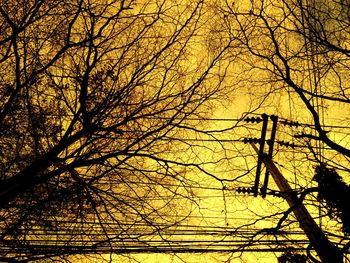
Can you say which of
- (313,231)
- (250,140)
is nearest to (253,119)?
(250,140)

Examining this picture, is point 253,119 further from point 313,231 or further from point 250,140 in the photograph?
point 313,231

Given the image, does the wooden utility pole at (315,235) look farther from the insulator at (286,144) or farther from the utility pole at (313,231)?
the insulator at (286,144)

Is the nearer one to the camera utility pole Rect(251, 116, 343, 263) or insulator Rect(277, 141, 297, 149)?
utility pole Rect(251, 116, 343, 263)

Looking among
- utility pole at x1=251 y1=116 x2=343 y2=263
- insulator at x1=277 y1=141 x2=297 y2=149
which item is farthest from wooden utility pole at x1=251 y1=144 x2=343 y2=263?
insulator at x1=277 y1=141 x2=297 y2=149

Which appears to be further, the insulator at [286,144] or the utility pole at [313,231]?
the insulator at [286,144]

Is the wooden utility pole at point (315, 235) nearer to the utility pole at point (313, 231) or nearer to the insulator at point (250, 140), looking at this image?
the utility pole at point (313, 231)

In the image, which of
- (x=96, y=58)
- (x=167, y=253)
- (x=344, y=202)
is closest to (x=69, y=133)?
(x=96, y=58)

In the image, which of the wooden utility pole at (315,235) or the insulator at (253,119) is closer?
the wooden utility pole at (315,235)

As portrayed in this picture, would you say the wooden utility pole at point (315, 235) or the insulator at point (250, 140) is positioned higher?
the insulator at point (250, 140)

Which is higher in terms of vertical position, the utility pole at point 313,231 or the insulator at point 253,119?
the insulator at point 253,119

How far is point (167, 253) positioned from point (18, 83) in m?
4.72

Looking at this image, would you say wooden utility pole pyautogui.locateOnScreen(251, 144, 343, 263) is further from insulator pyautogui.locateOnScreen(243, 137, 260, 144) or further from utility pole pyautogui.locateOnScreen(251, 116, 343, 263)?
insulator pyautogui.locateOnScreen(243, 137, 260, 144)

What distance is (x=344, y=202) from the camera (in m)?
7.48

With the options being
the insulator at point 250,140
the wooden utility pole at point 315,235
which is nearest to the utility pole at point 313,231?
the wooden utility pole at point 315,235
